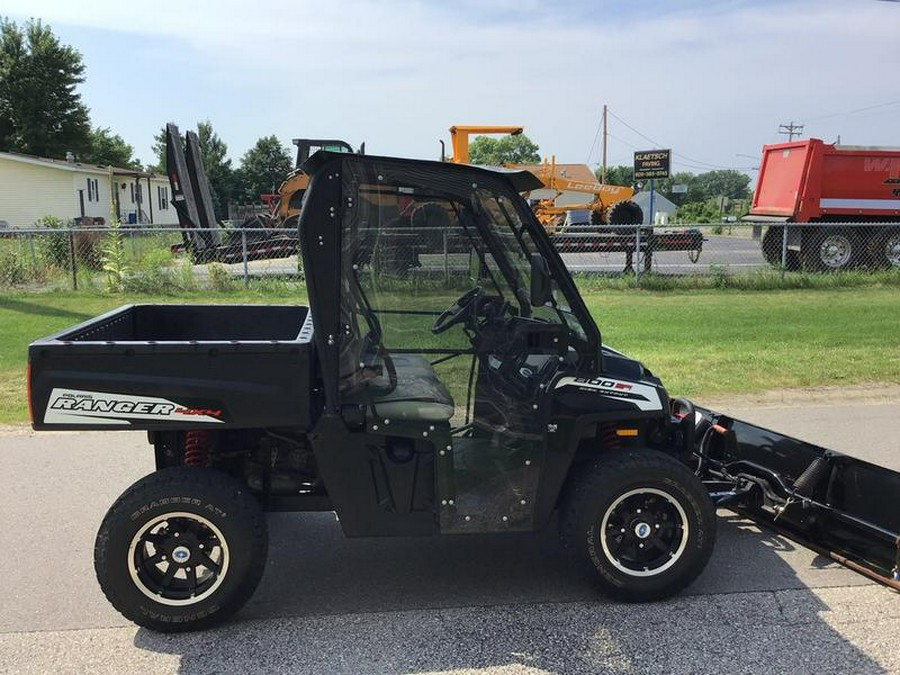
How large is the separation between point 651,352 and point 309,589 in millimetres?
6320

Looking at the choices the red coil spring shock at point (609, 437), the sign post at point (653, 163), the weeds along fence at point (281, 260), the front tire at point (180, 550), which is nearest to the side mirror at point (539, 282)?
the red coil spring shock at point (609, 437)

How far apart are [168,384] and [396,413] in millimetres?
1002

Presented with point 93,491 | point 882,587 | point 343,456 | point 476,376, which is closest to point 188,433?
point 343,456

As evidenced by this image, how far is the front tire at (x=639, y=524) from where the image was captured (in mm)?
3561

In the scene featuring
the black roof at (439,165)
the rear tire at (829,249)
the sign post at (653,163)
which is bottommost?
the rear tire at (829,249)

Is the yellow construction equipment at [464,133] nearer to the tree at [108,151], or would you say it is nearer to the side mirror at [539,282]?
the side mirror at [539,282]

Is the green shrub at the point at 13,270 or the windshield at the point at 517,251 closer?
the windshield at the point at 517,251

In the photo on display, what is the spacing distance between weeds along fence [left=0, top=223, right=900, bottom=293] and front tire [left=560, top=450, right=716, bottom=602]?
997cm

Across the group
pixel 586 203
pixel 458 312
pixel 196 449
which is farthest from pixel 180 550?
pixel 586 203

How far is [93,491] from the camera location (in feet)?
16.6

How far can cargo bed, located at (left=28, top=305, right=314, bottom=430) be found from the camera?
3312 millimetres

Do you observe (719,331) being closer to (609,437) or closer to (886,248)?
(609,437)

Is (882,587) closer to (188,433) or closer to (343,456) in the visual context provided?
(343,456)

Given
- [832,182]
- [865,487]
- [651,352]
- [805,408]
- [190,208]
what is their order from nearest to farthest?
[865,487] → [805,408] → [651,352] → [832,182] → [190,208]
